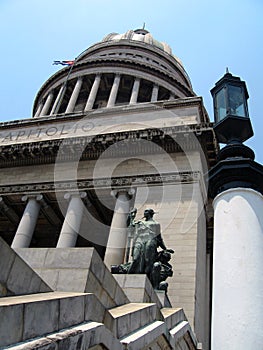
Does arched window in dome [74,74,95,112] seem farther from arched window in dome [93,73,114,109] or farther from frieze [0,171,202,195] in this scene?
frieze [0,171,202,195]

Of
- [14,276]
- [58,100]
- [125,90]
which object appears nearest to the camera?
[14,276]

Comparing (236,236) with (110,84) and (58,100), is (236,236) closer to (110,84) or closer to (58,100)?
(58,100)

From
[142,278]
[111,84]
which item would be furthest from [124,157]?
[111,84]

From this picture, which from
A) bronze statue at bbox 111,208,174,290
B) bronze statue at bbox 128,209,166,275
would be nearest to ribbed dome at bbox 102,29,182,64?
bronze statue at bbox 111,208,174,290

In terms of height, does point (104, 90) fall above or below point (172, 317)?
above

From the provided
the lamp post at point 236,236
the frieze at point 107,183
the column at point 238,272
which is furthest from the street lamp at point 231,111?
the frieze at point 107,183

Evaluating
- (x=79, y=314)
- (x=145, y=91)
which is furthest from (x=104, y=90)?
(x=79, y=314)

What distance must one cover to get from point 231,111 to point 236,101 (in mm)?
341

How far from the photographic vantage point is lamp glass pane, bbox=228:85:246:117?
6.30 meters

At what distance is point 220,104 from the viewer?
663 cm

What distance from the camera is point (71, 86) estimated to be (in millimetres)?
39875

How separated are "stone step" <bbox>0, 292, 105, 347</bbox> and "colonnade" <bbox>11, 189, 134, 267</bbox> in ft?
35.8

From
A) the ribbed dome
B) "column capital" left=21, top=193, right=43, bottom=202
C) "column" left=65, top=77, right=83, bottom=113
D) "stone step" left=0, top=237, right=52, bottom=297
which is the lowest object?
"stone step" left=0, top=237, right=52, bottom=297

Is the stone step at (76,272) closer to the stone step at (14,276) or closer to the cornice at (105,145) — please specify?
the stone step at (14,276)
